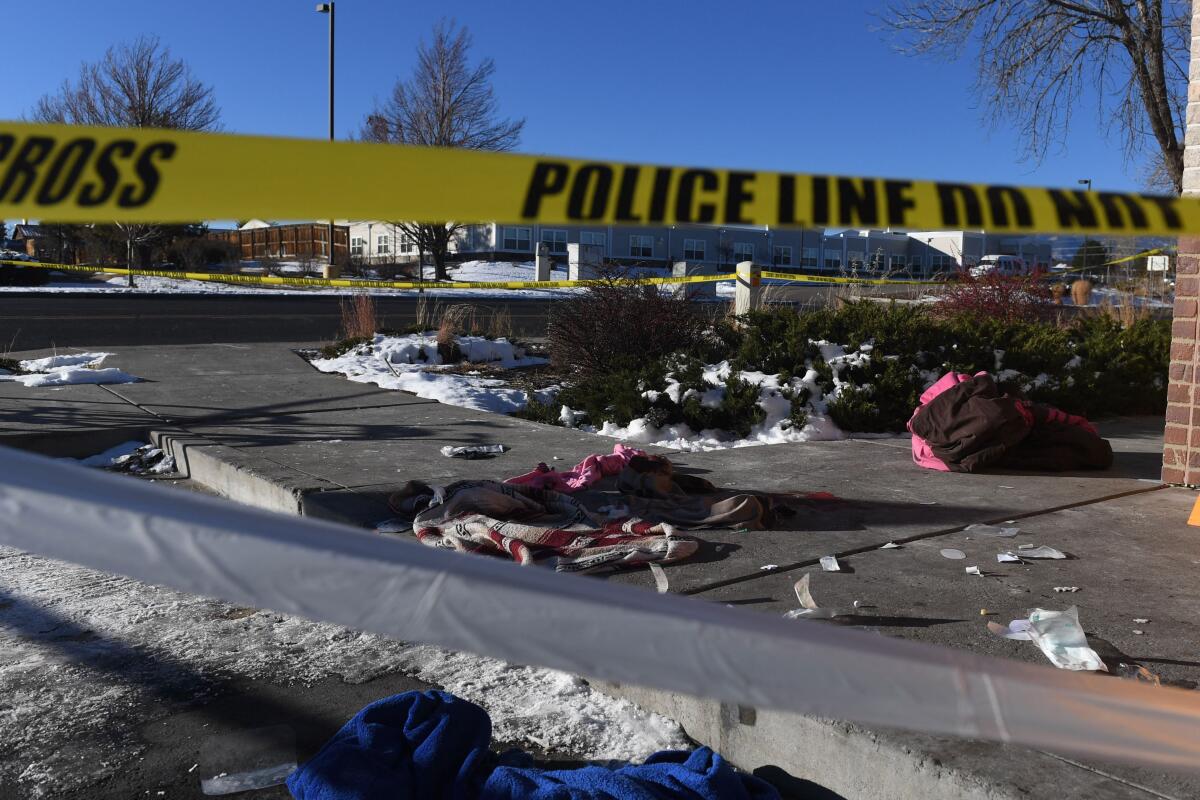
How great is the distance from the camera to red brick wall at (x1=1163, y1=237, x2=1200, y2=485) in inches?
203

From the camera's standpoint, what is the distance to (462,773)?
2.38m

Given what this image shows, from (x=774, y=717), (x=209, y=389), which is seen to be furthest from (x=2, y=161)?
(x=209, y=389)

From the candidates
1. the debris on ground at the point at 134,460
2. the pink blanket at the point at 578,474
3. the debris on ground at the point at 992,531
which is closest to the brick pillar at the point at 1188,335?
the debris on ground at the point at 992,531

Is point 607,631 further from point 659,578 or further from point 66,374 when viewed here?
point 66,374

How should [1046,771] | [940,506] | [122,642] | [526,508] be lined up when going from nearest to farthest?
[1046,771]
[122,642]
[526,508]
[940,506]

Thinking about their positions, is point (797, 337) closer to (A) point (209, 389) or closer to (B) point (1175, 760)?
(A) point (209, 389)

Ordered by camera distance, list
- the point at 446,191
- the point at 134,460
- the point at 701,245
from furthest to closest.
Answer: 1. the point at 701,245
2. the point at 134,460
3. the point at 446,191

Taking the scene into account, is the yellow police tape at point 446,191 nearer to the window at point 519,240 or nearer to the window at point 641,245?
the window at point 641,245

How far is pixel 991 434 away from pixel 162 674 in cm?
441

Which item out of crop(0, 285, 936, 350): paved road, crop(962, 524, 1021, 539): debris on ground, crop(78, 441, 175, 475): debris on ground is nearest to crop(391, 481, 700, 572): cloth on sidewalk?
crop(962, 524, 1021, 539): debris on ground

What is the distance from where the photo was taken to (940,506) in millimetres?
4902

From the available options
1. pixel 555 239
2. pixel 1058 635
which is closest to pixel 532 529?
pixel 1058 635

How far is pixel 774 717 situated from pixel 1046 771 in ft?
2.17

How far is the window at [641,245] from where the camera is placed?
54.2 m
